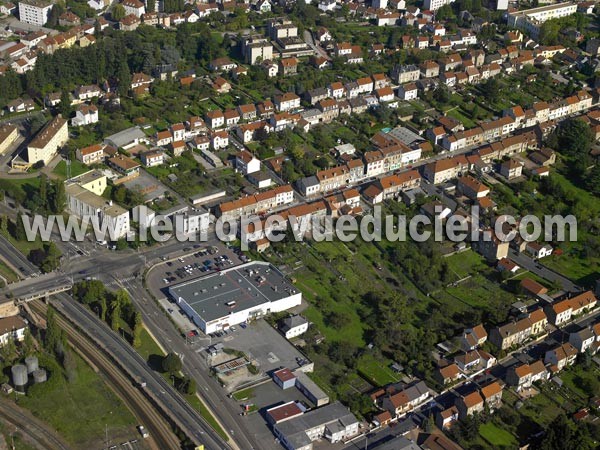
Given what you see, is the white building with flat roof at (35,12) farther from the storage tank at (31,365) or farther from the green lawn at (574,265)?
the green lawn at (574,265)

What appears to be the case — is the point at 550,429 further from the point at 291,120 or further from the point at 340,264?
the point at 291,120

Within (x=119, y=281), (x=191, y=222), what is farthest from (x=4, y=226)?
(x=191, y=222)

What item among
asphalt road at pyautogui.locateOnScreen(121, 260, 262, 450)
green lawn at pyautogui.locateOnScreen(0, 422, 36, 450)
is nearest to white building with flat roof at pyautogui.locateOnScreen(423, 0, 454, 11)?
asphalt road at pyautogui.locateOnScreen(121, 260, 262, 450)

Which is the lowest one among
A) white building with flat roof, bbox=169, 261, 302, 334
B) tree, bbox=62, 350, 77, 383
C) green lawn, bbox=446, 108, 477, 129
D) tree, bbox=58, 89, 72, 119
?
tree, bbox=62, 350, 77, 383

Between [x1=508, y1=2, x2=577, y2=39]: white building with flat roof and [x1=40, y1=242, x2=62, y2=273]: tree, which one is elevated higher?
[x1=508, y1=2, x2=577, y2=39]: white building with flat roof

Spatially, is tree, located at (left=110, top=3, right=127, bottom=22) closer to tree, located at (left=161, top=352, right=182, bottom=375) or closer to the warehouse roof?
the warehouse roof

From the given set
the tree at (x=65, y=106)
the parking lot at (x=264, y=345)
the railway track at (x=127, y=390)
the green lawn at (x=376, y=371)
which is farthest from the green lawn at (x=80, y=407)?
the tree at (x=65, y=106)

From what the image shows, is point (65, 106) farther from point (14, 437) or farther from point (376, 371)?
point (376, 371)
